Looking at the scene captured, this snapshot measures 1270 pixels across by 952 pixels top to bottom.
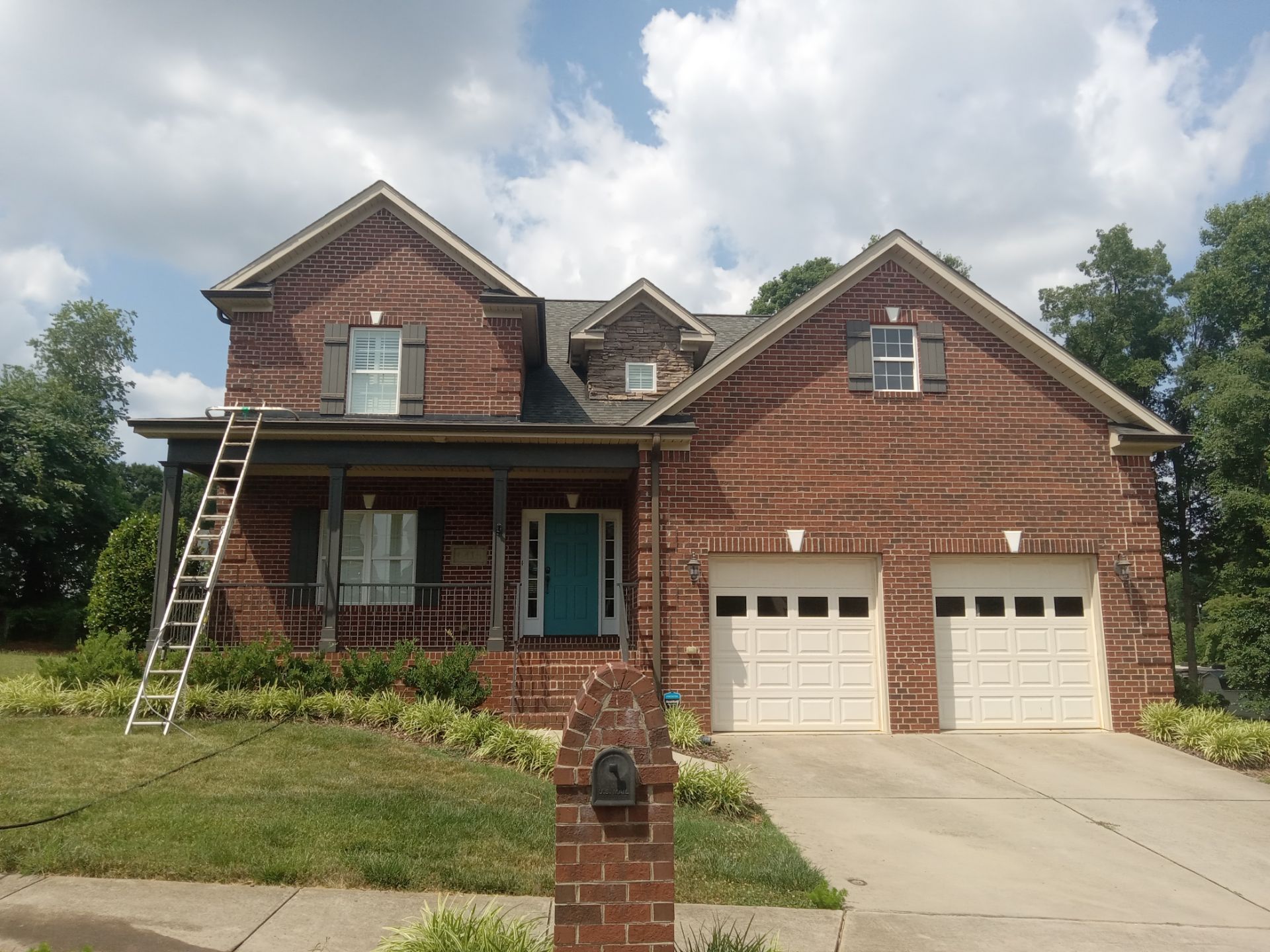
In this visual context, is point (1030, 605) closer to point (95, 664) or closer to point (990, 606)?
point (990, 606)

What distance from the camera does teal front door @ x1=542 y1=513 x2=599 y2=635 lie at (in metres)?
14.4

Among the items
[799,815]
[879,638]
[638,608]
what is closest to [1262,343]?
[879,638]

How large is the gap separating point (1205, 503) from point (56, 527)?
36226 mm

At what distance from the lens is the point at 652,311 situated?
1570cm

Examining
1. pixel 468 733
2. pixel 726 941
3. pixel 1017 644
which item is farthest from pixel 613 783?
pixel 1017 644

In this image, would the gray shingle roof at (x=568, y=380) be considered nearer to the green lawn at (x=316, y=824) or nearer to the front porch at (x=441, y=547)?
the front porch at (x=441, y=547)

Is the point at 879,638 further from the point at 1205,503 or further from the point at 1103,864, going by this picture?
the point at 1205,503

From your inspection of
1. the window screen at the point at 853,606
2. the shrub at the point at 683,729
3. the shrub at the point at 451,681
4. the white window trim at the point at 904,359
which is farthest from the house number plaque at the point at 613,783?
the white window trim at the point at 904,359

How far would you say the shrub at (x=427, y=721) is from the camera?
10.1 meters

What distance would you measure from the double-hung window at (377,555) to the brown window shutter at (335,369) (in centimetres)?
176

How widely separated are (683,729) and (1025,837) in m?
4.23

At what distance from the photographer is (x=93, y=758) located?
27.4 feet

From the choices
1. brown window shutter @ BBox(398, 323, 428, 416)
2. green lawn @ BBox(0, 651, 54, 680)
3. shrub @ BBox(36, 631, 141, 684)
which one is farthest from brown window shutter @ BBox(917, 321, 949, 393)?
green lawn @ BBox(0, 651, 54, 680)

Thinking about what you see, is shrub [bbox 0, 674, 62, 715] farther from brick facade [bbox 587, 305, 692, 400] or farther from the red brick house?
brick facade [bbox 587, 305, 692, 400]
